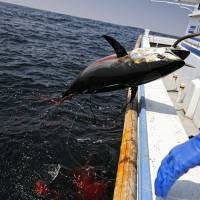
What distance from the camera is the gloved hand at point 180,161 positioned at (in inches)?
79.3

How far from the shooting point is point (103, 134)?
6.79 meters

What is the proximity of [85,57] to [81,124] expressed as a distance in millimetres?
10621

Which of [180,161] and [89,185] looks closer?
[180,161]

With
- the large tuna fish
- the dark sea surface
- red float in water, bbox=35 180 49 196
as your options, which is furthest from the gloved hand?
red float in water, bbox=35 180 49 196

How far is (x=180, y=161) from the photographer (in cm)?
205

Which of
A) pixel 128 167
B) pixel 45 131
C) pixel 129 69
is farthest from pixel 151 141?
pixel 45 131

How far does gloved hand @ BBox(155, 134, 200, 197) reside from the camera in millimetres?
2014

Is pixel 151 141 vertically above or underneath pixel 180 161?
underneath

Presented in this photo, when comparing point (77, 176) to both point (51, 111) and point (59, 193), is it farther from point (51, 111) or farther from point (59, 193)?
point (51, 111)

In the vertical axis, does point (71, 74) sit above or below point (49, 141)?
below

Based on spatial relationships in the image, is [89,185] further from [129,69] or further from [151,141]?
[129,69]

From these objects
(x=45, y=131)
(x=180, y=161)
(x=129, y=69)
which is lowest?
(x=45, y=131)

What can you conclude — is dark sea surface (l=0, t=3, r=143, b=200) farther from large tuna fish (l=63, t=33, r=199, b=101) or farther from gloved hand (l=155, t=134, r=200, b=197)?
gloved hand (l=155, t=134, r=200, b=197)

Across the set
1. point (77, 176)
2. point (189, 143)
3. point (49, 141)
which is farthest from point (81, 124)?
point (189, 143)
